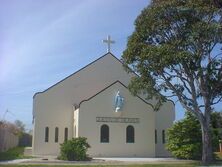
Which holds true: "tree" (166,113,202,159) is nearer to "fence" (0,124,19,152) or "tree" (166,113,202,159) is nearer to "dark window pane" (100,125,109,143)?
"dark window pane" (100,125,109,143)

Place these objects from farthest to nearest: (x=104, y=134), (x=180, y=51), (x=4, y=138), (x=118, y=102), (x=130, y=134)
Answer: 1. (x=4, y=138)
2. (x=130, y=134)
3. (x=118, y=102)
4. (x=104, y=134)
5. (x=180, y=51)

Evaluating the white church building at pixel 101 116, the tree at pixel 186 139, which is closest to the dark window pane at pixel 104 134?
the white church building at pixel 101 116

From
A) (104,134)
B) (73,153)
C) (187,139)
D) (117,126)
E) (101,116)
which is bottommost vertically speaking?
(73,153)

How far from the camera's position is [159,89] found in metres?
29.4

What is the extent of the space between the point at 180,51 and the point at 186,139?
8.79 metres

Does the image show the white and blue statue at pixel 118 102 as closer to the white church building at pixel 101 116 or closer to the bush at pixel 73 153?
the white church building at pixel 101 116

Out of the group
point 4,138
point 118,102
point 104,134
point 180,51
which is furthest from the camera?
point 4,138

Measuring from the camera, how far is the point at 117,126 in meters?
37.7

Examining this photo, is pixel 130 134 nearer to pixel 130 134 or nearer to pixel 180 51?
pixel 130 134

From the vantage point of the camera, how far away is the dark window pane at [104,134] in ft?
123

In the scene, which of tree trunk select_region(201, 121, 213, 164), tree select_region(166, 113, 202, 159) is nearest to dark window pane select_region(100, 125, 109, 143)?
tree select_region(166, 113, 202, 159)

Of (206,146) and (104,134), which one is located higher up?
(104,134)

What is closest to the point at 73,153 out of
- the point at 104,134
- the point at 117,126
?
the point at 104,134

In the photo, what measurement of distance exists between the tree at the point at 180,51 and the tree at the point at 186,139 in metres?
3.20
